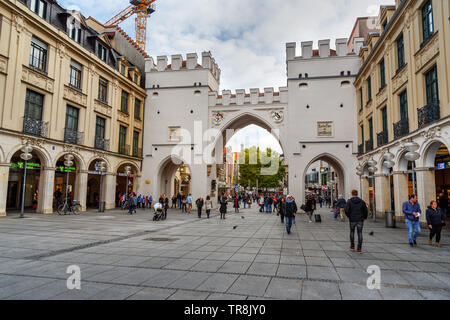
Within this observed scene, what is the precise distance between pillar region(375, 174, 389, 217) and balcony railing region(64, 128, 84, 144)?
22.2m

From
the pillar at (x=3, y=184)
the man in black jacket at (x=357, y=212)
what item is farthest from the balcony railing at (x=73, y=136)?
the man in black jacket at (x=357, y=212)

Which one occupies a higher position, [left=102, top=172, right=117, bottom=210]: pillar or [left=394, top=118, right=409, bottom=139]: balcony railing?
[left=394, top=118, right=409, bottom=139]: balcony railing

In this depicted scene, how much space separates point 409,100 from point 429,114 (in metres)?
2.34

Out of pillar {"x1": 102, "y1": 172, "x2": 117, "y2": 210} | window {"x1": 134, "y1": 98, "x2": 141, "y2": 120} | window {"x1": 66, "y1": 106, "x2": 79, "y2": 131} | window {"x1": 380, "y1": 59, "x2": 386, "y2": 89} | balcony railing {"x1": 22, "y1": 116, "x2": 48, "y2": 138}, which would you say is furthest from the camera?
window {"x1": 134, "y1": 98, "x2": 141, "y2": 120}

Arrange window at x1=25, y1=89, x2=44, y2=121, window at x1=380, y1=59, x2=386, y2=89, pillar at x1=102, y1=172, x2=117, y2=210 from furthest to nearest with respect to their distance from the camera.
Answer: pillar at x1=102, y1=172, x2=117, y2=210
window at x1=380, y1=59, x2=386, y2=89
window at x1=25, y1=89, x2=44, y2=121

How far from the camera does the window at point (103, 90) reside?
81.0 feet

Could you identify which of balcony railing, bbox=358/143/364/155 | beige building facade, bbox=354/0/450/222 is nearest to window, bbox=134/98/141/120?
beige building facade, bbox=354/0/450/222

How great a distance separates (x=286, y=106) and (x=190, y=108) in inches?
392

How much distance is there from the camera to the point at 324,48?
87.9 ft

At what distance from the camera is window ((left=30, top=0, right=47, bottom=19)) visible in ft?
59.6

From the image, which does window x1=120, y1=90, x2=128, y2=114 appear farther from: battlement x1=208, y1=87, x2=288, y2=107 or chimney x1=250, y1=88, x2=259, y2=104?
chimney x1=250, y1=88, x2=259, y2=104
